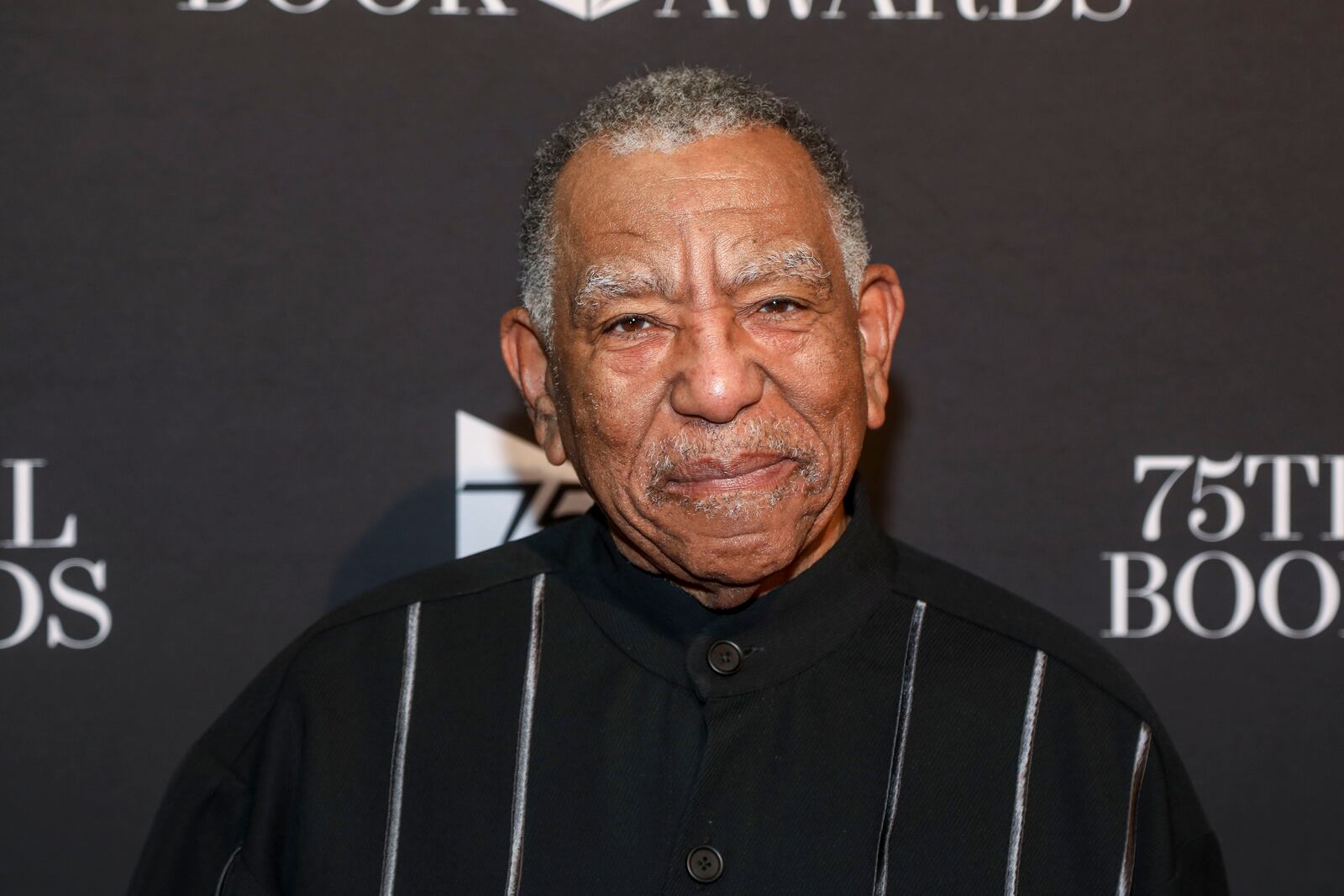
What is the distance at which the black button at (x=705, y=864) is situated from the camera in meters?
1.16

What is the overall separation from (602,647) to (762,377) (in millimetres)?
332

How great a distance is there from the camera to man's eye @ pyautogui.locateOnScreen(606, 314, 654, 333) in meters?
1.20

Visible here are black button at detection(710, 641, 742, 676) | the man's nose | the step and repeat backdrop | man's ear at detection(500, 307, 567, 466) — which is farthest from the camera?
the step and repeat backdrop

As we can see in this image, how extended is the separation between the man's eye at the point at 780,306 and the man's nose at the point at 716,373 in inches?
1.5

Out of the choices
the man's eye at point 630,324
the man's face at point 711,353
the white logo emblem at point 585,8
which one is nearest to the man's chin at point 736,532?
the man's face at point 711,353

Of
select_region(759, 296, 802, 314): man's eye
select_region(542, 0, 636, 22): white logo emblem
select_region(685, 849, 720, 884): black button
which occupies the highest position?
select_region(542, 0, 636, 22): white logo emblem

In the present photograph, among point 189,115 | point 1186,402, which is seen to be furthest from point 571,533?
point 1186,402

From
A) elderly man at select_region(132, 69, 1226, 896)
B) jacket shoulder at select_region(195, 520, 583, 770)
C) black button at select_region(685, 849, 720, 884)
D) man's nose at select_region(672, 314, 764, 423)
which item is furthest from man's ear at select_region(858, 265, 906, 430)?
black button at select_region(685, 849, 720, 884)

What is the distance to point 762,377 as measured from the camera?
1.18 m

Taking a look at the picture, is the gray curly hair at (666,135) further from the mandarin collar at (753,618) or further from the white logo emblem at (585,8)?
the white logo emblem at (585,8)

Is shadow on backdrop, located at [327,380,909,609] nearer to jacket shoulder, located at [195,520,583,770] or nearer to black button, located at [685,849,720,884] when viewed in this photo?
jacket shoulder, located at [195,520,583,770]

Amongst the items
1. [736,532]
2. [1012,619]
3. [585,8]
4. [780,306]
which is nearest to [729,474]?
[736,532]

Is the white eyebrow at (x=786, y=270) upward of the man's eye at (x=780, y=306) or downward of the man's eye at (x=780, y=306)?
upward

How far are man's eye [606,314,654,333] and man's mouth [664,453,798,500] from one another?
0.13 metres
